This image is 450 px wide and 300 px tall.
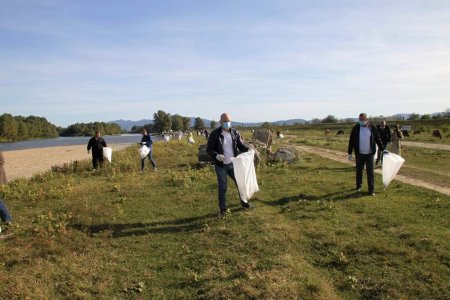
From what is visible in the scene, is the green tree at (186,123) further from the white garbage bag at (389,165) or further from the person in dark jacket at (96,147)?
the white garbage bag at (389,165)

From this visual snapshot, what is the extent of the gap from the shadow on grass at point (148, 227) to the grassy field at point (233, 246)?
0.08 ft

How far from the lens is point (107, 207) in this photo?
34.7 feet

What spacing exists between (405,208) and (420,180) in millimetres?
4884

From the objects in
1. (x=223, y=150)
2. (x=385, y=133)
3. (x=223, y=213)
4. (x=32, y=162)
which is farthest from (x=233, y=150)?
(x=32, y=162)

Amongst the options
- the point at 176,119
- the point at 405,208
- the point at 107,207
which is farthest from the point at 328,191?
A: the point at 176,119

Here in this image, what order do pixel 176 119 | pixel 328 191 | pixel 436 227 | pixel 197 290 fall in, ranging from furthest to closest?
pixel 176 119, pixel 328 191, pixel 436 227, pixel 197 290

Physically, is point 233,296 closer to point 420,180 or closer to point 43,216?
point 43,216

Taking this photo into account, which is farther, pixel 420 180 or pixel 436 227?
pixel 420 180

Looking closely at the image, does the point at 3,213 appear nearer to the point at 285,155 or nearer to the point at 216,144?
the point at 216,144

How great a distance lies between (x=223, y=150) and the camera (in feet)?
29.9

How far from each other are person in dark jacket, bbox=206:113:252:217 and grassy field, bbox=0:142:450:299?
0.76 meters

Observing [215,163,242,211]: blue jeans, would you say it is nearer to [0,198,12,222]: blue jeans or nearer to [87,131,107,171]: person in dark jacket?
[0,198,12,222]: blue jeans

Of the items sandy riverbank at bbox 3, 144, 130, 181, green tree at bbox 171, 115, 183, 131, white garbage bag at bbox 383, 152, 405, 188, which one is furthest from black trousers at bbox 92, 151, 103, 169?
green tree at bbox 171, 115, 183, 131

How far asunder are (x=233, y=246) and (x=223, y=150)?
8.71ft
